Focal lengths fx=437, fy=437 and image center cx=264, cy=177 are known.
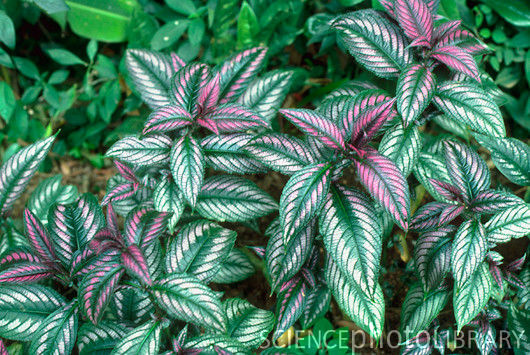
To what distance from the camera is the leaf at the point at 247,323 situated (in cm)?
155

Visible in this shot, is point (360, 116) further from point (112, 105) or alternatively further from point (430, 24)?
point (112, 105)

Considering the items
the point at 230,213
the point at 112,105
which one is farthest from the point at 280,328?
the point at 112,105

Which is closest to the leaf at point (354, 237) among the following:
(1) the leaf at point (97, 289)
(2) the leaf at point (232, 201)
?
(2) the leaf at point (232, 201)

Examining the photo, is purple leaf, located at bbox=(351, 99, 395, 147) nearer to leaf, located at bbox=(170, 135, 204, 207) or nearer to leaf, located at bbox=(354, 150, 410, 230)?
leaf, located at bbox=(354, 150, 410, 230)

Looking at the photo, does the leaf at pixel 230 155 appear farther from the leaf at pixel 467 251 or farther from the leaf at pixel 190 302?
the leaf at pixel 467 251

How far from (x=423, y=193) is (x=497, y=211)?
646mm

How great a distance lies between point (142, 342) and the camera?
131cm

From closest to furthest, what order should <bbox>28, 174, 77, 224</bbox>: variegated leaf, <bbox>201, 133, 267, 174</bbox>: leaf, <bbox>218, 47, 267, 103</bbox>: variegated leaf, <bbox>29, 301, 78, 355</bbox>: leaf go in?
<bbox>29, 301, 78, 355</bbox>: leaf, <bbox>201, 133, 267, 174</bbox>: leaf, <bbox>218, 47, 267, 103</bbox>: variegated leaf, <bbox>28, 174, 77, 224</bbox>: variegated leaf

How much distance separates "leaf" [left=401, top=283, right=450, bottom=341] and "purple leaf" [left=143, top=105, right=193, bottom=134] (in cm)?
103

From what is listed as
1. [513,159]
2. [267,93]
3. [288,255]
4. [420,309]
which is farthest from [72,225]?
[513,159]

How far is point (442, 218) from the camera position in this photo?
1.42 meters

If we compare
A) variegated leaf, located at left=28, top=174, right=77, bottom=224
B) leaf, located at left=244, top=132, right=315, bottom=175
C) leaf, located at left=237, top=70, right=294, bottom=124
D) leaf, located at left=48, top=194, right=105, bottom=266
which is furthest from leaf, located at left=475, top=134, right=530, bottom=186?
variegated leaf, located at left=28, top=174, right=77, bottom=224

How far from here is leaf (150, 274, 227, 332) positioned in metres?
1.28

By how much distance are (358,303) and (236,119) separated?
0.74m
